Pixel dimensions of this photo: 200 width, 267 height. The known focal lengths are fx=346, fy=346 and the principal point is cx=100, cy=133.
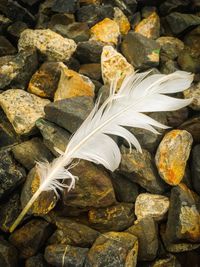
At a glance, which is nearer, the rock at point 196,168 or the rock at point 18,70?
the rock at point 196,168

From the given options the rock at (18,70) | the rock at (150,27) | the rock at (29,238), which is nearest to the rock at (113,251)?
the rock at (29,238)

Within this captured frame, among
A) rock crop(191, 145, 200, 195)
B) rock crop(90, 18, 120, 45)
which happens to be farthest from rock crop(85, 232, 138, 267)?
rock crop(90, 18, 120, 45)

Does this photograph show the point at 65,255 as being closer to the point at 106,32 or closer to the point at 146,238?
the point at 146,238

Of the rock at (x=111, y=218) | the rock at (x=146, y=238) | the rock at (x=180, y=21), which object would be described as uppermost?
the rock at (x=180, y=21)

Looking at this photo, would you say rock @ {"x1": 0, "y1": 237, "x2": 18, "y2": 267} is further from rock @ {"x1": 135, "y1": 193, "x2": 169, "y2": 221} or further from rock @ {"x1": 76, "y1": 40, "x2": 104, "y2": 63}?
rock @ {"x1": 76, "y1": 40, "x2": 104, "y2": 63}

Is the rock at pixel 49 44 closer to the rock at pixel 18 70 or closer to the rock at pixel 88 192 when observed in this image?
the rock at pixel 18 70

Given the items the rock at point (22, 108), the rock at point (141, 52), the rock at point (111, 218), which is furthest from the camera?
the rock at point (141, 52)

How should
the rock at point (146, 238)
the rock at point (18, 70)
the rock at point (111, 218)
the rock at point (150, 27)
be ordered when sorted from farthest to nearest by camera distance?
the rock at point (150, 27)
the rock at point (18, 70)
the rock at point (111, 218)
the rock at point (146, 238)

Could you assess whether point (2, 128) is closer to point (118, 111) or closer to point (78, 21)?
point (118, 111)
